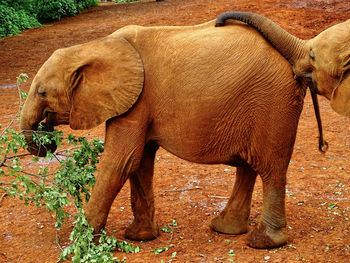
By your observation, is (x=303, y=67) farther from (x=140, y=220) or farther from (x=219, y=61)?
(x=140, y=220)

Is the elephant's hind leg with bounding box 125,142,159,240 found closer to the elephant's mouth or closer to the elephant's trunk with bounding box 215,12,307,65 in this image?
the elephant's mouth

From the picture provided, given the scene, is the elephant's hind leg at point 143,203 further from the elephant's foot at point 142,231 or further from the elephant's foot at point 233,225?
the elephant's foot at point 233,225

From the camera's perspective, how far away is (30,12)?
977 inches

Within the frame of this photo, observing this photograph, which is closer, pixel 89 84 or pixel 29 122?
pixel 89 84

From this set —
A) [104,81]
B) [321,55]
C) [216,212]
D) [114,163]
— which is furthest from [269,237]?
[104,81]

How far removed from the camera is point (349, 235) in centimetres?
554

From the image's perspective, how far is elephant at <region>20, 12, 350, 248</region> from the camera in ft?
16.1

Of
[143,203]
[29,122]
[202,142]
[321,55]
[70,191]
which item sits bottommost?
[143,203]

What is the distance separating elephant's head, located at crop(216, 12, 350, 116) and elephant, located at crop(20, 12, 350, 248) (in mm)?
13

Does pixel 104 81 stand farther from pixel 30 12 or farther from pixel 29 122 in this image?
pixel 30 12

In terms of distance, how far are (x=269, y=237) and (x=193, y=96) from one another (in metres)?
A: 1.73

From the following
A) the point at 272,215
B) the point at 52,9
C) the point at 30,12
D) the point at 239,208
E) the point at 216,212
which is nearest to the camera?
the point at 272,215

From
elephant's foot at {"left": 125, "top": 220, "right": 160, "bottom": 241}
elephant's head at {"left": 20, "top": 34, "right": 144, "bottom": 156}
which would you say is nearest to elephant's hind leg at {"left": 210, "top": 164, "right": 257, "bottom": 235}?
elephant's foot at {"left": 125, "top": 220, "right": 160, "bottom": 241}

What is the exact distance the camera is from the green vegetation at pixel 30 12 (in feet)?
72.2
